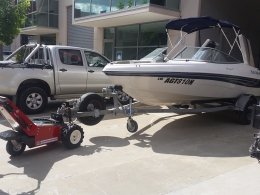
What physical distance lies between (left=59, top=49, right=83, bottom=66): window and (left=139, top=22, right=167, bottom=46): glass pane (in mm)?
5548

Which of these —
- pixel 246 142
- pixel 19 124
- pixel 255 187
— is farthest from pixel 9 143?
pixel 246 142

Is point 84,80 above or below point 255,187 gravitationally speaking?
above

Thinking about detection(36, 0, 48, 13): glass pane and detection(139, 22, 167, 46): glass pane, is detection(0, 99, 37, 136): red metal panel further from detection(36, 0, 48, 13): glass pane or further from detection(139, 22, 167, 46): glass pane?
detection(36, 0, 48, 13): glass pane

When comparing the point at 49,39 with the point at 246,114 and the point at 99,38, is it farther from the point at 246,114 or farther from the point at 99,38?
the point at 246,114

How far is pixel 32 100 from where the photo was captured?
27.0ft

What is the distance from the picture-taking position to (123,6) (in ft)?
43.6

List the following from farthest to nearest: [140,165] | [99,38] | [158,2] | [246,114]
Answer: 1. [99,38]
2. [158,2]
3. [246,114]
4. [140,165]

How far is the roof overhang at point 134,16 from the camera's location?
11906 millimetres

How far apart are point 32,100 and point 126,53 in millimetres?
8467

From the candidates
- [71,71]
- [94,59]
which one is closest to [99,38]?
[94,59]

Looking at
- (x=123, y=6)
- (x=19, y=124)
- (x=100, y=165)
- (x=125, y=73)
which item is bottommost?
(x=100, y=165)

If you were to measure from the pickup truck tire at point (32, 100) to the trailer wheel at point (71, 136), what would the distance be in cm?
325

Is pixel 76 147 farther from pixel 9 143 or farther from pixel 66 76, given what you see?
pixel 66 76

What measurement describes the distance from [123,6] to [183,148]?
9.32 metres
